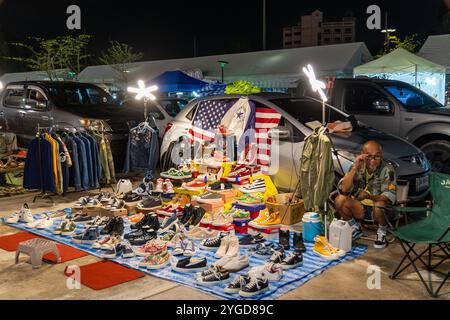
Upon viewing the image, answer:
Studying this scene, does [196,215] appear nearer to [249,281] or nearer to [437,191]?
[249,281]

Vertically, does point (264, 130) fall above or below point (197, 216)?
above

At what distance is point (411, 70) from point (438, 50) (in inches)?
88.9

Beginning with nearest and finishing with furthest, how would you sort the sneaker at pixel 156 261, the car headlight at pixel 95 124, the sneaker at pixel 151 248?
1. the sneaker at pixel 156 261
2. the sneaker at pixel 151 248
3. the car headlight at pixel 95 124

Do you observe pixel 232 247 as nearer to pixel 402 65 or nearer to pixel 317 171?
pixel 317 171

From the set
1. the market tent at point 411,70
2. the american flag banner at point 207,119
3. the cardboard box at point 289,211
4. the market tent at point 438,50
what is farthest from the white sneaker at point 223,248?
the market tent at point 438,50

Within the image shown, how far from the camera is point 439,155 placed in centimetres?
807

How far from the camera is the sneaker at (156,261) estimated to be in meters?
4.59

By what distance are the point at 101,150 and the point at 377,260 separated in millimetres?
4976

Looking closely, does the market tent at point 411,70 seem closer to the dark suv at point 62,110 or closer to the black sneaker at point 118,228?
the dark suv at point 62,110

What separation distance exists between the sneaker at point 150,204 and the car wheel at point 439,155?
4.68m

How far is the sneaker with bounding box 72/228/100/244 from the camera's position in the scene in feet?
17.9

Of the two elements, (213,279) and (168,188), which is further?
(168,188)

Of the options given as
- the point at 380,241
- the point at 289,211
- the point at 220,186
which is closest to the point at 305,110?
the point at 220,186

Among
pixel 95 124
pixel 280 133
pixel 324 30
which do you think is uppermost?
pixel 324 30
